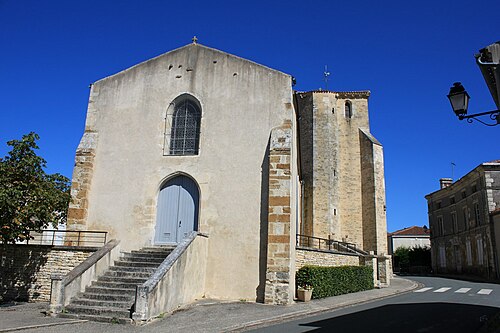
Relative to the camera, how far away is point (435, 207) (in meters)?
39.4

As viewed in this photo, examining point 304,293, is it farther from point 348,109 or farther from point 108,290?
point 348,109

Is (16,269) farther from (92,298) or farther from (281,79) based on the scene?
(281,79)

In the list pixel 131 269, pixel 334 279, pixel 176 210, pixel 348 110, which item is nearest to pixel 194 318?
pixel 131 269

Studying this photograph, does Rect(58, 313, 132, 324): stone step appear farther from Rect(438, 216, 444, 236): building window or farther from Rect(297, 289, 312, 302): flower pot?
Rect(438, 216, 444, 236): building window

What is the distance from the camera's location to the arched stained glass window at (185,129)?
46.6 ft

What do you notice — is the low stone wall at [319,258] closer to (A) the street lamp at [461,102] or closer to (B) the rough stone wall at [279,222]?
(B) the rough stone wall at [279,222]

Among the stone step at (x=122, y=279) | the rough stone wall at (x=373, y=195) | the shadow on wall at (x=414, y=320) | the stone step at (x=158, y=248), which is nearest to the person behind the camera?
the shadow on wall at (x=414, y=320)

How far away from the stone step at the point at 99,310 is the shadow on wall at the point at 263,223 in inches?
171

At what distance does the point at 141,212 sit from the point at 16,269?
4.15 m

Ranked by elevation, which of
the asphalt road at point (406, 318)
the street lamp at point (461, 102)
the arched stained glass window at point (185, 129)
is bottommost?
the asphalt road at point (406, 318)

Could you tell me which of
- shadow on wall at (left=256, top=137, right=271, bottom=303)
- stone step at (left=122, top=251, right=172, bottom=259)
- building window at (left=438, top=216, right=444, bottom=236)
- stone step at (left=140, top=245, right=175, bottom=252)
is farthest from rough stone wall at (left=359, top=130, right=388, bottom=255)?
stone step at (left=122, top=251, right=172, bottom=259)

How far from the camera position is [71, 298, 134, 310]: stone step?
32.1ft

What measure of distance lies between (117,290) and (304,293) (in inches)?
236

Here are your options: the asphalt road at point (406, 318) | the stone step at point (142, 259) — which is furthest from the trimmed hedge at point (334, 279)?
the stone step at point (142, 259)
